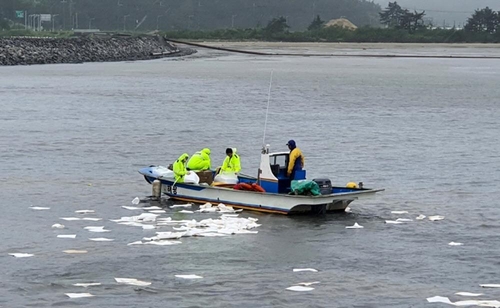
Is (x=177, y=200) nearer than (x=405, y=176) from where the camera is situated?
Yes

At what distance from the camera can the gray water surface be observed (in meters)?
20.9

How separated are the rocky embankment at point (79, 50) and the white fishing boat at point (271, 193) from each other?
97.3m

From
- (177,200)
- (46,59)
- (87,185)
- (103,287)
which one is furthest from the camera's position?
(46,59)

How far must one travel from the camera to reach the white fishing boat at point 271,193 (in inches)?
1086

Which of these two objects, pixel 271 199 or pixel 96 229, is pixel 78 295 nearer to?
pixel 96 229

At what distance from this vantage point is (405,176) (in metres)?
36.6

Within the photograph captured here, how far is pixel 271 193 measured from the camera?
2789 cm

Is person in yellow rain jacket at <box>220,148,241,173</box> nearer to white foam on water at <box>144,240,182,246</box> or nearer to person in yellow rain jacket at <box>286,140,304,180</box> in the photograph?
person in yellow rain jacket at <box>286,140,304,180</box>

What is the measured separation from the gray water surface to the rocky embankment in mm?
47432

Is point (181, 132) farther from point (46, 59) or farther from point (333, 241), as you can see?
point (46, 59)

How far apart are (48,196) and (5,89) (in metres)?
51.5

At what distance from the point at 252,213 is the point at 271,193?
0.74 metres

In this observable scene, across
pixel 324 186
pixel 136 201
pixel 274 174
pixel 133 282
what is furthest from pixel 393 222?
pixel 133 282

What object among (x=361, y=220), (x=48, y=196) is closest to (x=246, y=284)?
(x=361, y=220)
